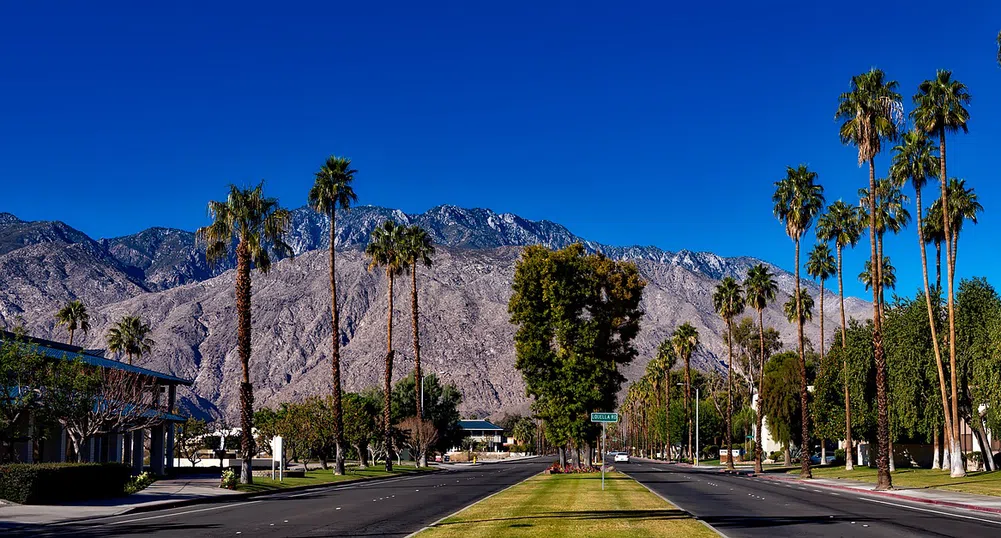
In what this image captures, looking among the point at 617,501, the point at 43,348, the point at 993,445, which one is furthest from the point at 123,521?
the point at 993,445

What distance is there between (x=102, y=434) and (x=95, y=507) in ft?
65.9

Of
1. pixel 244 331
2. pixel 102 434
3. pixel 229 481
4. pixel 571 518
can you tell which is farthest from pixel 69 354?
pixel 571 518

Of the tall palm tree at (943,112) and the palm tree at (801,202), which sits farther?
the palm tree at (801,202)

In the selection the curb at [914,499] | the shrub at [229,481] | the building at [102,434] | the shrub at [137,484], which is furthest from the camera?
the building at [102,434]

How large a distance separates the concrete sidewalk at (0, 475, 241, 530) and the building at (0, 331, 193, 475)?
24.0 ft

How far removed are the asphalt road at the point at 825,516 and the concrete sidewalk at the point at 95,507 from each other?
59.6 ft

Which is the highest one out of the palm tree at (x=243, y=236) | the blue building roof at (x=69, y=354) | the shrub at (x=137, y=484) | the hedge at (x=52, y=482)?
the palm tree at (x=243, y=236)

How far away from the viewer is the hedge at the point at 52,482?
108 feet

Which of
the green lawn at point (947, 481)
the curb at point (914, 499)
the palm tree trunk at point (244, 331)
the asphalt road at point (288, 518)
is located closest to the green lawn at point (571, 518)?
the asphalt road at point (288, 518)

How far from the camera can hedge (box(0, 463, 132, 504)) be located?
32.9m

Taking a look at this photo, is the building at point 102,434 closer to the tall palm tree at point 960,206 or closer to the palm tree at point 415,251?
the palm tree at point 415,251

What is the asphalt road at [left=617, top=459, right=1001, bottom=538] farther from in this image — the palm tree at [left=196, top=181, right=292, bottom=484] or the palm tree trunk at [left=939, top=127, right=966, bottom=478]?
the palm tree at [left=196, top=181, right=292, bottom=484]


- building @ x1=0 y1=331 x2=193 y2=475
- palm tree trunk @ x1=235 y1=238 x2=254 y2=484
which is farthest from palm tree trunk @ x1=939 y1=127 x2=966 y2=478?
building @ x1=0 y1=331 x2=193 y2=475

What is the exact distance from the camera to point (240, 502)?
37688mm
